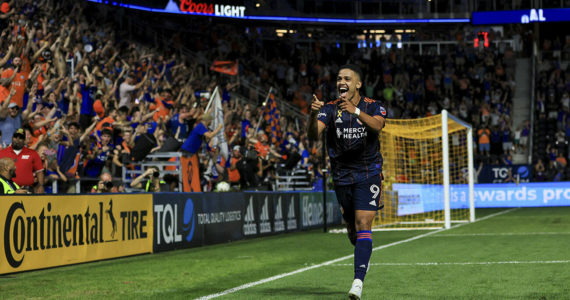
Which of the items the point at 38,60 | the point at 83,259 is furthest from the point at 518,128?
the point at 83,259

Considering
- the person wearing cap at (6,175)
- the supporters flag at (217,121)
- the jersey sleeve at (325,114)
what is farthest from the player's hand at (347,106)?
the supporters flag at (217,121)

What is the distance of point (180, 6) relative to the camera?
124ft

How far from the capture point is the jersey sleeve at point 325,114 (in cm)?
840

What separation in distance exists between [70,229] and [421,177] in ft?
60.0

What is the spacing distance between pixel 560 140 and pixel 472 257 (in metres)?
28.1

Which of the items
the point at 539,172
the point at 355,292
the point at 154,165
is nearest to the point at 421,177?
the point at 539,172

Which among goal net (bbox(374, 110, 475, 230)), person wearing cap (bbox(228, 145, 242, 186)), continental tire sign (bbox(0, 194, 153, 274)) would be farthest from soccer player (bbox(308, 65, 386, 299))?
person wearing cap (bbox(228, 145, 242, 186))

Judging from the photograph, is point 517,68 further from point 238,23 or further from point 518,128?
point 238,23

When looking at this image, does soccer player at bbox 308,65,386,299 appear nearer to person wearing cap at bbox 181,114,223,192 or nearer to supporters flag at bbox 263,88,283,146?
person wearing cap at bbox 181,114,223,192

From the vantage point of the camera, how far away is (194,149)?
18219 millimetres

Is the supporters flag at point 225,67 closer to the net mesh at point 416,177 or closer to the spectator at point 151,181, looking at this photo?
the net mesh at point 416,177

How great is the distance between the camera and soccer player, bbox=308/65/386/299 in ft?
27.0

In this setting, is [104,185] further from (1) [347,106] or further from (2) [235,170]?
(1) [347,106]

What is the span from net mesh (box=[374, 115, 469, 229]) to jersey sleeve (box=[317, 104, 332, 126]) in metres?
13.5
